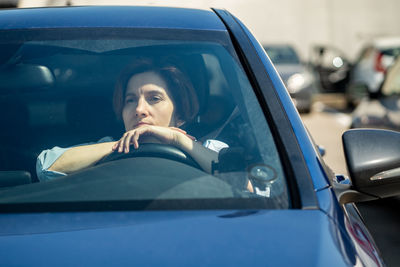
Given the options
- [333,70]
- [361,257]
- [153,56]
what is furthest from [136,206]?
[333,70]

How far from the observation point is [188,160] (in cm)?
214

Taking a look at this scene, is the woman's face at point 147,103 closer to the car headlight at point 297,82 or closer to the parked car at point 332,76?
the car headlight at point 297,82

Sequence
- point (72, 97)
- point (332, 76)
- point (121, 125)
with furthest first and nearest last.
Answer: point (332, 76), point (72, 97), point (121, 125)

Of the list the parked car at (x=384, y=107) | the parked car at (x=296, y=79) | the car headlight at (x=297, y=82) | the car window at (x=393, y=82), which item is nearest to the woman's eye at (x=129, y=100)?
the parked car at (x=384, y=107)

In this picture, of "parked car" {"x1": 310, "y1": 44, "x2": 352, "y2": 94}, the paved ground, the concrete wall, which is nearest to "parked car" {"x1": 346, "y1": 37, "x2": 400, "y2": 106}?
the paved ground

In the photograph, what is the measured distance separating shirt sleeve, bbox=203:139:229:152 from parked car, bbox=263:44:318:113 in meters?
11.3

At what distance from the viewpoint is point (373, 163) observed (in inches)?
79.2

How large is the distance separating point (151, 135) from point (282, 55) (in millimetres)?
13776

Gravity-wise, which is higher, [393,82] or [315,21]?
[393,82]

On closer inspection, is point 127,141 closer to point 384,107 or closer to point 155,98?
point 155,98

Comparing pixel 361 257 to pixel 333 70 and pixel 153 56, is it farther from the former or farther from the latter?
pixel 333 70

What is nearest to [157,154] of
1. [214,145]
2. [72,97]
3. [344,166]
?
[214,145]

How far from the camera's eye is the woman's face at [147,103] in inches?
91.5

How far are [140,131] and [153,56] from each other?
0.30m
